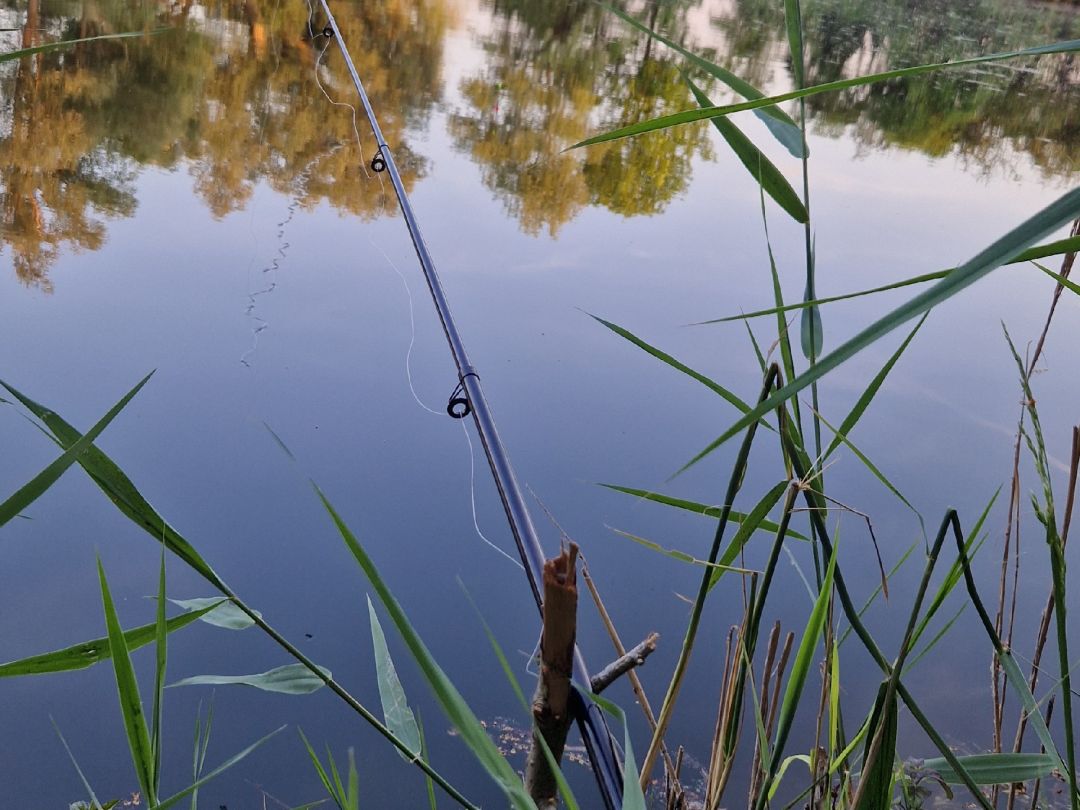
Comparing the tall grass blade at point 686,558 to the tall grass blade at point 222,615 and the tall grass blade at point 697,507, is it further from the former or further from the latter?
the tall grass blade at point 222,615

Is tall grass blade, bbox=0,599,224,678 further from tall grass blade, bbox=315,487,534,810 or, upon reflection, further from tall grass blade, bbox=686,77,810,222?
tall grass blade, bbox=686,77,810,222

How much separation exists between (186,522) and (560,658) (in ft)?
6.49

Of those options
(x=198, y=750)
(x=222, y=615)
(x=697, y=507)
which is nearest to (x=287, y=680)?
(x=222, y=615)

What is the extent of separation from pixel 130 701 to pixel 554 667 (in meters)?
0.26

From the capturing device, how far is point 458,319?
3514mm

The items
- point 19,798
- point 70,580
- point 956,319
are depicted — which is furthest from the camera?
point 956,319

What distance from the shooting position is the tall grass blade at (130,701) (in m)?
0.54

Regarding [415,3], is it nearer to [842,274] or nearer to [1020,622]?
[842,274]

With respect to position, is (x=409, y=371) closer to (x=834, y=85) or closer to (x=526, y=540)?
(x=526, y=540)

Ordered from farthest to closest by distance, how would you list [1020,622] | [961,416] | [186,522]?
[961,416]
[1020,622]
[186,522]

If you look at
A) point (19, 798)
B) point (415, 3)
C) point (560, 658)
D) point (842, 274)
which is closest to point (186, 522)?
point (19, 798)

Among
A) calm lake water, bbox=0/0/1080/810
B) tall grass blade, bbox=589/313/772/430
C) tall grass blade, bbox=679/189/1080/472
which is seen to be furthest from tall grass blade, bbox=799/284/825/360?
tall grass blade, bbox=679/189/1080/472

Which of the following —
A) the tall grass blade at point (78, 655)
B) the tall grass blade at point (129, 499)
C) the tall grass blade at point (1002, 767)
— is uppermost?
the tall grass blade at point (129, 499)

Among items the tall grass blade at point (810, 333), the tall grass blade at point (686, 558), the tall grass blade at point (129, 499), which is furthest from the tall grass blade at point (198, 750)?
the tall grass blade at point (810, 333)
